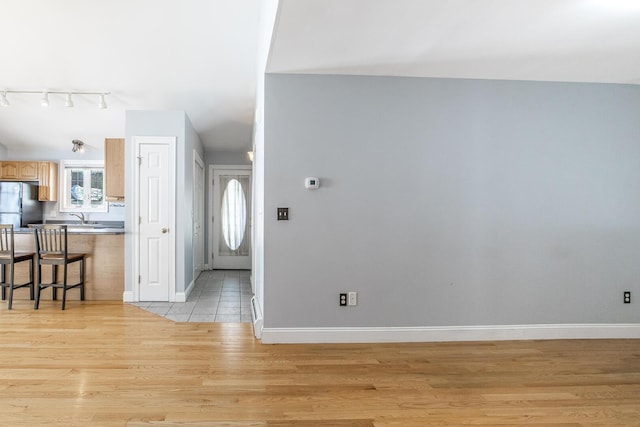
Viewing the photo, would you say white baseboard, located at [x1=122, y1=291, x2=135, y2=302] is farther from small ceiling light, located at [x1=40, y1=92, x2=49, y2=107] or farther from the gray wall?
small ceiling light, located at [x1=40, y1=92, x2=49, y2=107]

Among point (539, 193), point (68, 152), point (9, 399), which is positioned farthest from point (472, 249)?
point (68, 152)

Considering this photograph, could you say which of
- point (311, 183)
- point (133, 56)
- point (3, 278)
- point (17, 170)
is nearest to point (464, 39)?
point (311, 183)

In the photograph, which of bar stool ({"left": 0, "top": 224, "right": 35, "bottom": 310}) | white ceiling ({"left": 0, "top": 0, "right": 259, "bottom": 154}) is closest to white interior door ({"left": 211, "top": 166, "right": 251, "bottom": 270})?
white ceiling ({"left": 0, "top": 0, "right": 259, "bottom": 154})

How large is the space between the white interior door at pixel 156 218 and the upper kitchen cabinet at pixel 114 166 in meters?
0.68

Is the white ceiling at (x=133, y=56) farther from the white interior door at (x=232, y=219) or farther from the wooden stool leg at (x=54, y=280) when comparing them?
the wooden stool leg at (x=54, y=280)

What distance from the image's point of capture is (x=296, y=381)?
245 cm

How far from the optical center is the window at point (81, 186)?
6.96 metres

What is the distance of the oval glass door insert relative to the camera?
282 inches

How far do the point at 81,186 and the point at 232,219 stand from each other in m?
2.89

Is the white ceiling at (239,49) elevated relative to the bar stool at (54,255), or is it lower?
elevated

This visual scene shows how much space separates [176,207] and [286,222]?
2234 millimetres

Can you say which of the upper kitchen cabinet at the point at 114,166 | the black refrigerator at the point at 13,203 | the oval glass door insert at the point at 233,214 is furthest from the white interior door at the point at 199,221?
the black refrigerator at the point at 13,203

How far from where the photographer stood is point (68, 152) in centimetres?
692

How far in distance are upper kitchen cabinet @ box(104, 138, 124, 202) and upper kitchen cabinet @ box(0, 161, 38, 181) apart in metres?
2.62
